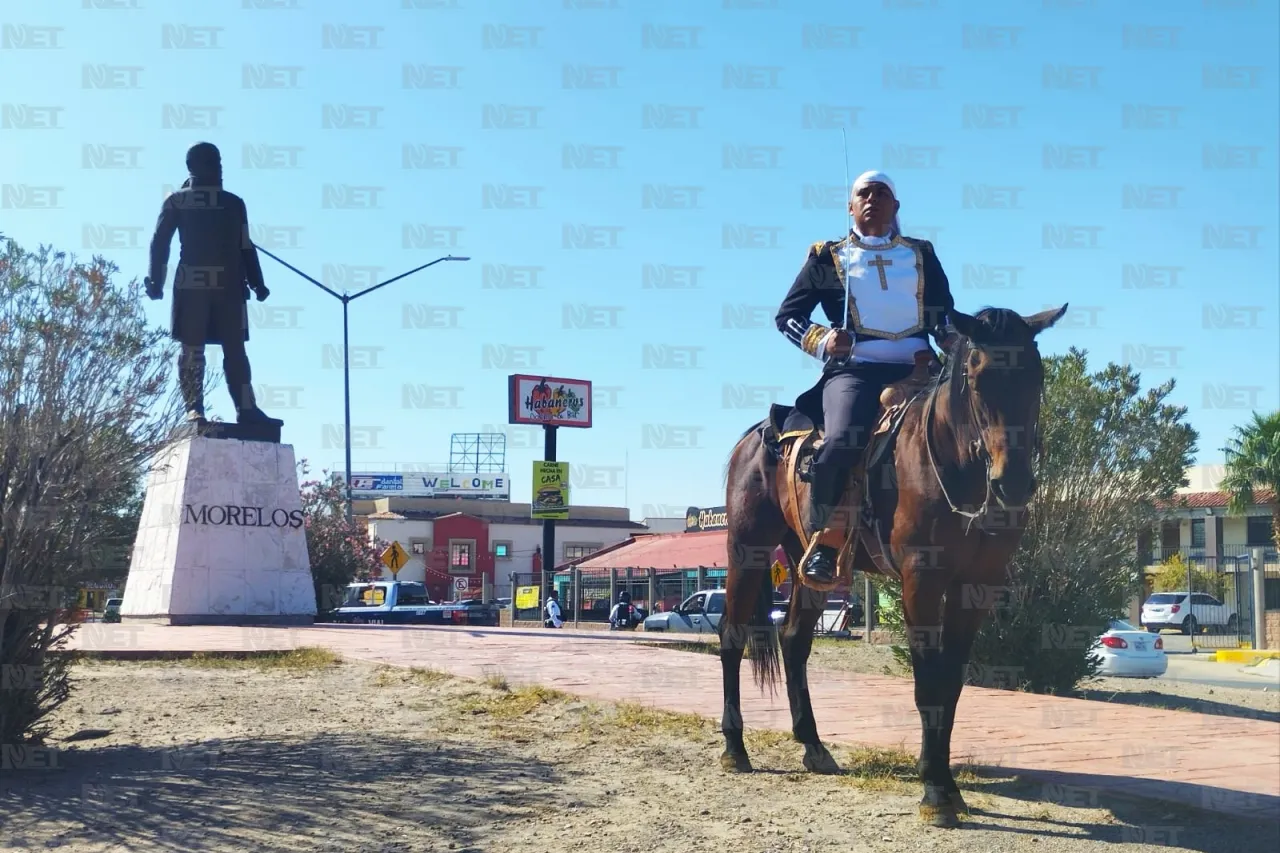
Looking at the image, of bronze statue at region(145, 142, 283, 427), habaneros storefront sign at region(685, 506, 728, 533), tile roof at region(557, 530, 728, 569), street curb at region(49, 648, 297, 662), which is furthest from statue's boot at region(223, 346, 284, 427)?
habaneros storefront sign at region(685, 506, 728, 533)

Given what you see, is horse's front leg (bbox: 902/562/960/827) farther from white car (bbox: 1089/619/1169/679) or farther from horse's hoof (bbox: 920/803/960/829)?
white car (bbox: 1089/619/1169/679)

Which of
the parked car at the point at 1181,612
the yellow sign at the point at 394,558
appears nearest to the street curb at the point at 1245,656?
the parked car at the point at 1181,612

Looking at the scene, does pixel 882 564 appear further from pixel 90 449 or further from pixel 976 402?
pixel 90 449

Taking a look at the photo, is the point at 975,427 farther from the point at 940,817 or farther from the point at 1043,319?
the point at 940,817

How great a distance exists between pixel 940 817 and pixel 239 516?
44.6ft

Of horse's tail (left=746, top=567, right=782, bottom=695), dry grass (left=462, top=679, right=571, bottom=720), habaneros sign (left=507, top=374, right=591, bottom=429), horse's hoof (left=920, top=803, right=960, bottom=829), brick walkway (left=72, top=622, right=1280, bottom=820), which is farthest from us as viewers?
habaneros sign (left=507, top=374, right=591, bottom=429)

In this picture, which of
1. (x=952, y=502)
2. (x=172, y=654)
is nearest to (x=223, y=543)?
(x=172, y=654)

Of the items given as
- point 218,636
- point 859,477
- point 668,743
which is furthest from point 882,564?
point 218,636

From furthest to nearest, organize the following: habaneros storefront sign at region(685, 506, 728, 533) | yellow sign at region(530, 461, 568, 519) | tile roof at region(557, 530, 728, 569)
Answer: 1. habaneros storefront sign at region(685, 506, 728, 533)
2. yellow sign at region(530, 461, 568, 519)
3. tile roof at region(557, 530, 728, 569)

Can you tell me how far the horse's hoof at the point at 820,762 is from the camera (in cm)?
602

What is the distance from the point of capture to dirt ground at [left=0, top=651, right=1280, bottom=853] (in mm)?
4785

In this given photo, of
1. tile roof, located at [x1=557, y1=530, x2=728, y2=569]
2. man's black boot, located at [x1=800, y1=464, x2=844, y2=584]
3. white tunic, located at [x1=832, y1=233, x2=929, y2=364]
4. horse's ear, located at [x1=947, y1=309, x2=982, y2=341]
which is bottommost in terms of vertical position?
tile roof, located at [x1=557, y1=530, x2=728, y2=569]

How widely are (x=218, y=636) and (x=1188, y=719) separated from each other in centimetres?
967

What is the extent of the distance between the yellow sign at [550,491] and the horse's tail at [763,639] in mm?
42927
